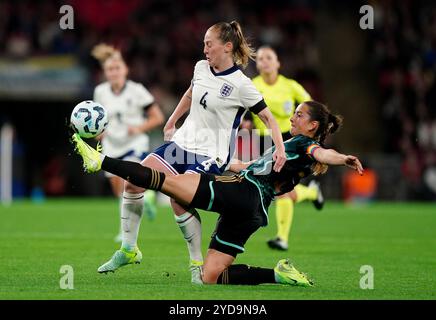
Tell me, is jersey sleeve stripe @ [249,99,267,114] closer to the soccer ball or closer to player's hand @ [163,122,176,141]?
player's hand @ [163,122,176,141]

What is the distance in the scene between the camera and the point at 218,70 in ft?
25.9

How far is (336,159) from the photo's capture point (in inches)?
269

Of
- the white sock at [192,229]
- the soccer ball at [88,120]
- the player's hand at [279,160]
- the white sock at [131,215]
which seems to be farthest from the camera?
the white sock at [131,215]

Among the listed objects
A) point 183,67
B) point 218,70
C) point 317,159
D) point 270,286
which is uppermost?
point 183,67

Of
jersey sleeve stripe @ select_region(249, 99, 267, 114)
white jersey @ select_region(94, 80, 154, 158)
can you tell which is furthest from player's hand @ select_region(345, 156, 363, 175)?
white jersey @ select_region(94, 80, 154, 158)

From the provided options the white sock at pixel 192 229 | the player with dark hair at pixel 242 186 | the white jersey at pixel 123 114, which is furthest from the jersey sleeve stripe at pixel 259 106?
the white jersey at pixel 123 114

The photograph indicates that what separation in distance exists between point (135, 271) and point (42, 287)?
140 cm

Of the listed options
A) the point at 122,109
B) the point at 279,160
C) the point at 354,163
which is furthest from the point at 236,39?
the point at 122,109

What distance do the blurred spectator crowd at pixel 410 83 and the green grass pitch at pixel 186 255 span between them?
398cm

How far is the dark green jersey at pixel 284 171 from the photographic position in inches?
292

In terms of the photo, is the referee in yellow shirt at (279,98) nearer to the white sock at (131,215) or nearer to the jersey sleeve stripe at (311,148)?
the white sock at (131,215)
